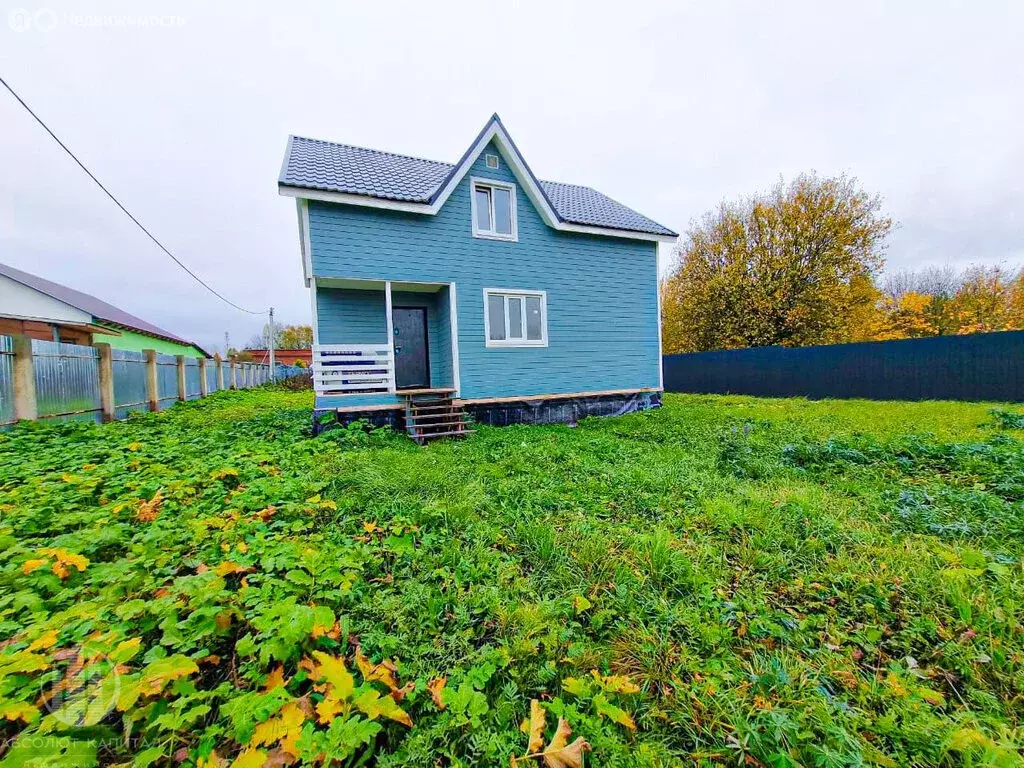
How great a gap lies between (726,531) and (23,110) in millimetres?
11655

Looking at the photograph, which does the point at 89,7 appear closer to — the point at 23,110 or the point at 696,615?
the point at 23,110

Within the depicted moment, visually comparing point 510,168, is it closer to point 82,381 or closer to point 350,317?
point 350,317

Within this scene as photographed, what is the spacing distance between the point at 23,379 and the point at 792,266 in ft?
78.0

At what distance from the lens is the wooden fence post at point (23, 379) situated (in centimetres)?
662

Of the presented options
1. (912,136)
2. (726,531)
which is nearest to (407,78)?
→ (726,531)

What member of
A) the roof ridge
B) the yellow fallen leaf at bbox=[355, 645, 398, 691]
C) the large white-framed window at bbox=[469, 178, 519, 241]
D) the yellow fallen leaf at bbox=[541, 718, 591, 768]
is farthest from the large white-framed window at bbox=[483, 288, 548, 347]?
the yellow fallen leaf at bbox=[541, 718, 591, 768]

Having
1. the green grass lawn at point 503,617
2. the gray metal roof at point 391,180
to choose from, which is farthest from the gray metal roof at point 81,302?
the green grass lawn at point 503,617

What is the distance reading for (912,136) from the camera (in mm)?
15008

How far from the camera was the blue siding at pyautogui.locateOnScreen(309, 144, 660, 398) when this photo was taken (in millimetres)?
7543

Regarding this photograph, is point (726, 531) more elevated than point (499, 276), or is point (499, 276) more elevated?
point (499, 276)

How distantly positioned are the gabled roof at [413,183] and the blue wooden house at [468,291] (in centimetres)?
4

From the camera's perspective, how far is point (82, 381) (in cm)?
820

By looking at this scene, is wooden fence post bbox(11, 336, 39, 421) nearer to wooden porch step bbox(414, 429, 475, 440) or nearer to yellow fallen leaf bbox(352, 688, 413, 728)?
wooden porch step bbox(414, 429, 475, 440)

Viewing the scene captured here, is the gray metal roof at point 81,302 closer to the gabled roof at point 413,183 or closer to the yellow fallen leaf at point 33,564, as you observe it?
the gabled roof at point 413,183
